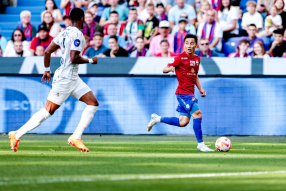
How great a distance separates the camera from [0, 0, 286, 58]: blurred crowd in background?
14.3 m

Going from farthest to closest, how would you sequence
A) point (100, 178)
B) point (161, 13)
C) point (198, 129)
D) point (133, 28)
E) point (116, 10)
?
1. point (116, 10)
2. point (161, 13)
3. point (133, 28)
4. point (198, 129)
5. point (100, 178)

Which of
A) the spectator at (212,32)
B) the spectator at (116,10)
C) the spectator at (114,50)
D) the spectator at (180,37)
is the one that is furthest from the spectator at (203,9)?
the spectator at (114,50)

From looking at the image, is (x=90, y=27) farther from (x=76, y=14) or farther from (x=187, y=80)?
(x=76, y=14)

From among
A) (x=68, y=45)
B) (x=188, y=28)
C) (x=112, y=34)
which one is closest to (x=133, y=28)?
(x=112, y=34)

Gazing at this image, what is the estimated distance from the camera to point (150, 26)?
15.7 meters

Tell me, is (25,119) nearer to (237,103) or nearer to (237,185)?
(237,103)

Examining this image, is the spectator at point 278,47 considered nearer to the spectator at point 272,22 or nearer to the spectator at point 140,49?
the spectator at point 272,22

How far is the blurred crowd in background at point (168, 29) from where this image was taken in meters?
14.3

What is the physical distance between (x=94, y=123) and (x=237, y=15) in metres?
5.69

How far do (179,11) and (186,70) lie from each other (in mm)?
7729

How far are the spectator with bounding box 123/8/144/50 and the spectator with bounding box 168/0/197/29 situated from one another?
3.60 ft

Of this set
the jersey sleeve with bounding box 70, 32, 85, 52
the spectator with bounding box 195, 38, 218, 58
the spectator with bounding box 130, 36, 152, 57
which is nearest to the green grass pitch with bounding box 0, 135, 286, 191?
the jersey sleeve with bounding box 70, 32, 85, 52

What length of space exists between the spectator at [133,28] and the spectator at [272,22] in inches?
137

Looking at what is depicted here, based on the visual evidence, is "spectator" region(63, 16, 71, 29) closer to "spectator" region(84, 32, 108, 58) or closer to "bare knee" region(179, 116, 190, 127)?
"spectator" region(84, 32, 108, 58)
